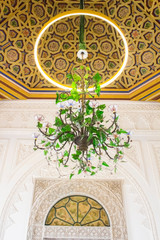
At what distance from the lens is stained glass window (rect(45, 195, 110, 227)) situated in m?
3.46

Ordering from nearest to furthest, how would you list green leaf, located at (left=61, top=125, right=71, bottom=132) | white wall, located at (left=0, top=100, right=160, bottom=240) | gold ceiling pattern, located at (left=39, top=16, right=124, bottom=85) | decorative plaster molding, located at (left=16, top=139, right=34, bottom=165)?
green leaf, located at (left=61, top=125, right=71, bottom=132) → white wall, located at (left=0, top=100, right=160, bottom=240) → decorative plaster molding, located at (left=16, top=139, right=34, bottom=165) → gold ceiling pattern, located at (left=39, top=16, right=124, bottom=85)

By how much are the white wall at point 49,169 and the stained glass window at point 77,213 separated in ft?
1.38

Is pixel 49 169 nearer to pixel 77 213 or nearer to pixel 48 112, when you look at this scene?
pixel 77 213

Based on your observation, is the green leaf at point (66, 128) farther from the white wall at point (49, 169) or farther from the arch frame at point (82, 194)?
the arch frame at point (82, 194)

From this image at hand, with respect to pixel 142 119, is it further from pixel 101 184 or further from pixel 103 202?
pixel 103 202

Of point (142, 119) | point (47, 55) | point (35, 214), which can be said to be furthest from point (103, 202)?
point (47, 55)

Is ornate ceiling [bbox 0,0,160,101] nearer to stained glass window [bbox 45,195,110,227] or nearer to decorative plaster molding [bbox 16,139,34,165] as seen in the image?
decorative plaster molding [bbox 16,139,34,165]

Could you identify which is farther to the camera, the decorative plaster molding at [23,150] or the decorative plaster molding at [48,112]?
the decorative plaster molding at [48,112]

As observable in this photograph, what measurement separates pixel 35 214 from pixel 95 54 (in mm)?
2898

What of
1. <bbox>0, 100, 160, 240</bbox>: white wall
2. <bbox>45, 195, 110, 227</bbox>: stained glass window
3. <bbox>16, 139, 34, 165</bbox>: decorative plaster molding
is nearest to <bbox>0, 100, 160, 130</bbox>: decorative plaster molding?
<bbox>0, 100, 160, 240</bbox>: white wall

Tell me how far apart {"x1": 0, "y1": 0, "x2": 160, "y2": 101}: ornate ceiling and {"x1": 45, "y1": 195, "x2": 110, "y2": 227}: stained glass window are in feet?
6.15

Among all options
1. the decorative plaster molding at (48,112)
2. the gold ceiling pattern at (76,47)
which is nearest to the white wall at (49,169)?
the decorative plaster molding at (48,112)

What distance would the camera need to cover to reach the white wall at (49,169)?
2.90 m

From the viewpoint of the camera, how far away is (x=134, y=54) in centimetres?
362
